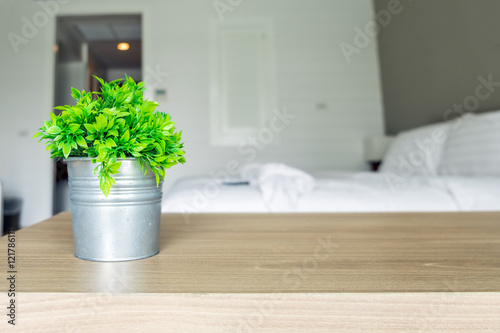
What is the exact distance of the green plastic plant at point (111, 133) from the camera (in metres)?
0.47

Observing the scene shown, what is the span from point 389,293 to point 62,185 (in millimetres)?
5365

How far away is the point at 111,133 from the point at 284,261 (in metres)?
0.30

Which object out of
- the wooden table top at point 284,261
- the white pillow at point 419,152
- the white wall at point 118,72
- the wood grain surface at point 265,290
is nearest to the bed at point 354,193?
the white pillow at point 419,152

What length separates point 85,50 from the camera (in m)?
5.37

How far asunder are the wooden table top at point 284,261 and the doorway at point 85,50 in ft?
10.9

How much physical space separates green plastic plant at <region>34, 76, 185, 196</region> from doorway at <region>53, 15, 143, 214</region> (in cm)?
337

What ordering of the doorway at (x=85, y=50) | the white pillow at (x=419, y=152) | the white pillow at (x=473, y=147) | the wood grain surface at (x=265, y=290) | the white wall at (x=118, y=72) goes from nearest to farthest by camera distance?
the wood grain surface at (x=265, y=290) → the white pillow at (x=473, y=147) → the white pillow at (x=419, y=152) → the doorway at (x=85, y=50) → the white wall at (x=118, y=72)

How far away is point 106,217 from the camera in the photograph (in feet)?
1.60

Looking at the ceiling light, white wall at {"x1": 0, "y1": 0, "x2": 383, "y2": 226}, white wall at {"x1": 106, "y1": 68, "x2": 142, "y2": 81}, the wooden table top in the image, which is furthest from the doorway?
the wooden table top

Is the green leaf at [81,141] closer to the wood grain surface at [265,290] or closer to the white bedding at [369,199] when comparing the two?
the wood grain surface at [265,290]

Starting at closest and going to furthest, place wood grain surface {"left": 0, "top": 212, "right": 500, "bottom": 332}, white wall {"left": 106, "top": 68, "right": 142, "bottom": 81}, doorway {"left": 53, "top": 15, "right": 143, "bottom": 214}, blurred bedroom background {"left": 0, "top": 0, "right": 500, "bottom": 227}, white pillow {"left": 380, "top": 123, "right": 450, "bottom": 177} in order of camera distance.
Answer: wood grain surface {"left": 0, "top": 212, "right": 500, "bottom": 332}, white pillow {"left": 380, "top": 123, "right": 450, "bottom": 177}, blurred bedroom background {"left": 0, "top": 0, "right": 500, "bottom": 227}, doorway {"left": 53, "top": 15, "right": 143, "bottom": 214}, white wall {"left": 106, "top": 68, "right": 142, "bottom": 81}

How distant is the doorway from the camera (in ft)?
13.6

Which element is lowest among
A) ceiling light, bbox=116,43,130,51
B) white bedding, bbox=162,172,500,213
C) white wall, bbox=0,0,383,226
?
white bedding, bbox=162,172,500,213

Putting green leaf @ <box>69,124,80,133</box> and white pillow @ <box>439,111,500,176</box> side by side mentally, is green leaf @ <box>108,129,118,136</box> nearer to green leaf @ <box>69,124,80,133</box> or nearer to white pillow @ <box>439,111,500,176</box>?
green leaf @ <box>69,124,80,133</box>
